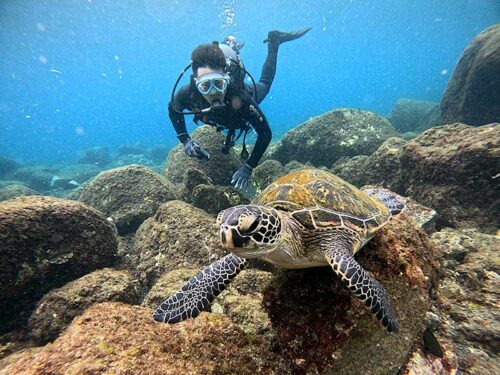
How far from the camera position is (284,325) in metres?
2.39

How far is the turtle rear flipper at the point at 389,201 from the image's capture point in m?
3.51

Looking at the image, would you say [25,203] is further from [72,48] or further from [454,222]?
[72,48]

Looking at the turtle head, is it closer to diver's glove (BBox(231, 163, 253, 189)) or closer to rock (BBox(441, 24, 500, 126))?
diver's glove (BBox(231, 163, 253, 189))

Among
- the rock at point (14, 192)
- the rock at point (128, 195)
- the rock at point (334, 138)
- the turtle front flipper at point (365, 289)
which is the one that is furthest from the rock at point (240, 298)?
the rock at point (14, 192)

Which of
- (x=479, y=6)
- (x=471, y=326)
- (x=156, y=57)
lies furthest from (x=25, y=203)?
(x=156, y=57)

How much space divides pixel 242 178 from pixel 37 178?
25002mm

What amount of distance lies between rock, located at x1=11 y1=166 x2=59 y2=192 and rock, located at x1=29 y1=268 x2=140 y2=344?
72.4 feet

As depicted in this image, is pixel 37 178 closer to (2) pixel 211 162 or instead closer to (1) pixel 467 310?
(2) pixel 211 162

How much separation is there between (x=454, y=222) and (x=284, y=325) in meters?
4.30

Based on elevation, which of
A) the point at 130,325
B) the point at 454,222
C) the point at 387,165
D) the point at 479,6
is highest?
the point at 479,6

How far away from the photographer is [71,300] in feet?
10.7

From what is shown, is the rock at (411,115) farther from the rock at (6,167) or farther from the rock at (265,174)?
the rock at (6,167)

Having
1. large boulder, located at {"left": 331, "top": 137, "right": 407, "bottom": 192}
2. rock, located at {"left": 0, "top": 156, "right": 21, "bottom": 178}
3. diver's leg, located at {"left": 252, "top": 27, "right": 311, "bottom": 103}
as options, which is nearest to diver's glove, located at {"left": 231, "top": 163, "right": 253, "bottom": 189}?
large boulder, located at {"left": 331, "top": 137, "right": 407, "bottom": 192}

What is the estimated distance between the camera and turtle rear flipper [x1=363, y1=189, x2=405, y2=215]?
3.51m
